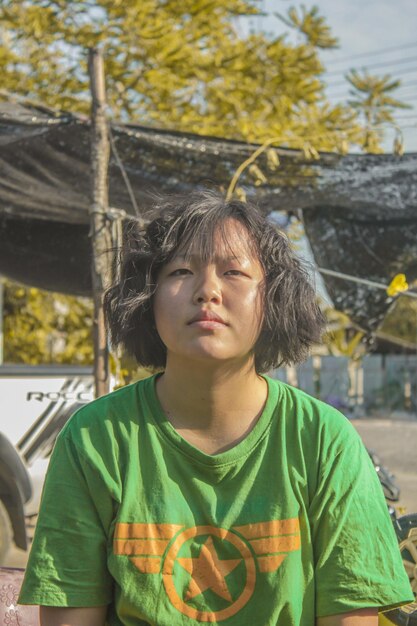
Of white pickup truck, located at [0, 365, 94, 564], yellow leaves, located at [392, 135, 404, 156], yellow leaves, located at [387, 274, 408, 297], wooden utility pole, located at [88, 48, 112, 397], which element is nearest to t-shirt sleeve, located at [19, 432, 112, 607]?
wooden utility pole, located at [88, 48, 112, 397]

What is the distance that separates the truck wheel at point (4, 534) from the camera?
4984mm

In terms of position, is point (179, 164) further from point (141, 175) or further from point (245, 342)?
point (245, 342)

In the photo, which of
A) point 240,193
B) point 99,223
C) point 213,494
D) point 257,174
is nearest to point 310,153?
point 257,174

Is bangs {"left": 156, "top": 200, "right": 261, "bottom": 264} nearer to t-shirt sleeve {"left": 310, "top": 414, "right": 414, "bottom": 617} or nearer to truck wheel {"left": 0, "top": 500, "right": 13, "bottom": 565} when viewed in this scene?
t-shirt sleeve {"left": 310, "top": 414, "right": 414, "bottom": 617}

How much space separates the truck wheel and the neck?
3572mm

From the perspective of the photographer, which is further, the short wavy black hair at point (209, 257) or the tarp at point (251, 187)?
the tarp at point (251, 187)

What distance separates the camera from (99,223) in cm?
467

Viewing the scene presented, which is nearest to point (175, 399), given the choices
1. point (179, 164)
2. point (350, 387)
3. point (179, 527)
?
point (179, 527)

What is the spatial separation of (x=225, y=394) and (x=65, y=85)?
26.2ft

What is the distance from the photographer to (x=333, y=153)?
16.6 feet

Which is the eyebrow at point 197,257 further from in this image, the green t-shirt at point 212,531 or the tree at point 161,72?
the tree at point 161,72

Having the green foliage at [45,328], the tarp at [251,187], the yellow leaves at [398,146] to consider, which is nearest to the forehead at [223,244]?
the tarp at [251,187]

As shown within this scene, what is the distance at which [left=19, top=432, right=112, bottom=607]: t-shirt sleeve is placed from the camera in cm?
161

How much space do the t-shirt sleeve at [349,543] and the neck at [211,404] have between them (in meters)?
0.17
